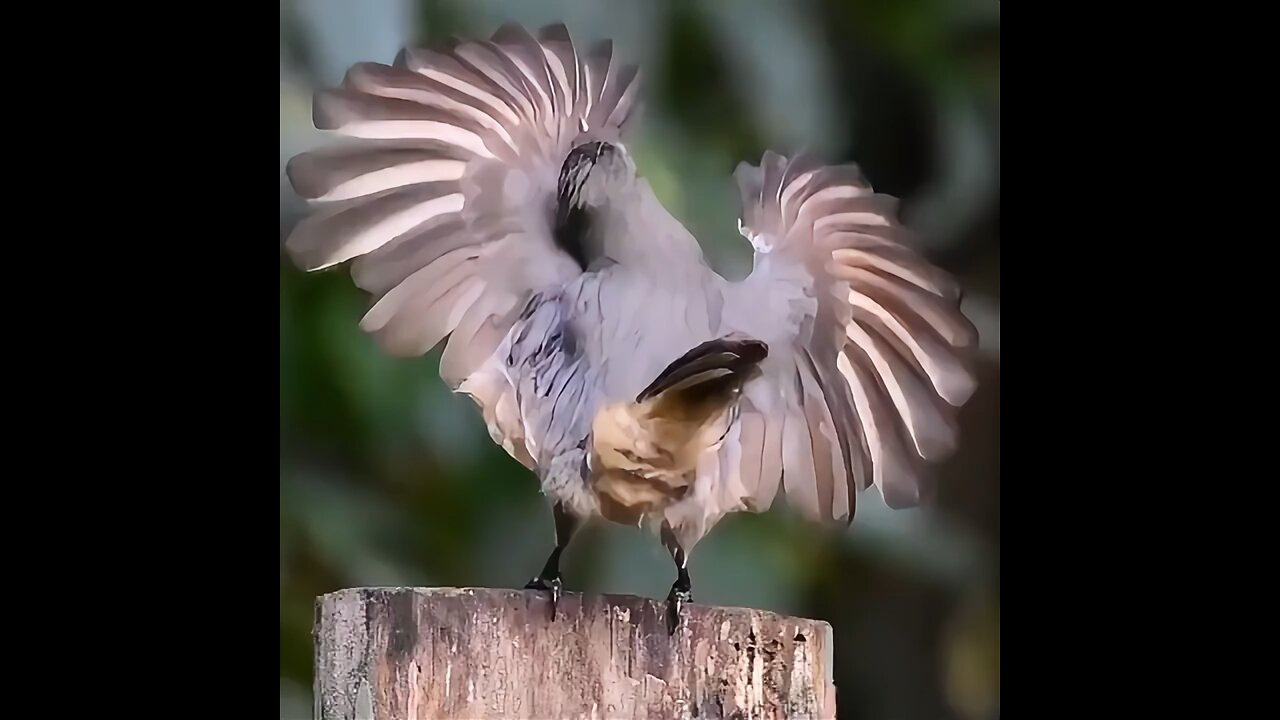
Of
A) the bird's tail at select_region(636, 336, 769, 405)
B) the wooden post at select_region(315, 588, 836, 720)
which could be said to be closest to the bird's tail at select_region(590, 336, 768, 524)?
the bird's tail at select_region(636, 336, 769, 405)

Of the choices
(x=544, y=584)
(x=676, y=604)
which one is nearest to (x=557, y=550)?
(x=544, y=584)

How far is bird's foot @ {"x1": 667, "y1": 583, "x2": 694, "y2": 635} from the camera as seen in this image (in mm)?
910

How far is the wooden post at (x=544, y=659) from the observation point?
2.83ft

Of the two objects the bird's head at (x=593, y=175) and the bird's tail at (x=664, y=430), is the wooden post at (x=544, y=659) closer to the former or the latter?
the bird's tail at (x=664, y=430)

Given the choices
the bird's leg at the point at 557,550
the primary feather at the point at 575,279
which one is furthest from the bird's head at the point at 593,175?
the bird's leg at the point at 557,550

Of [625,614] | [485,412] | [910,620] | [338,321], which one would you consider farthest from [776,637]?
[338,321]

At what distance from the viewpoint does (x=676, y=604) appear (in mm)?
947

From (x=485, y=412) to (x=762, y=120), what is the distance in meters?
0.38

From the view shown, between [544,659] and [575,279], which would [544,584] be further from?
[575,279]

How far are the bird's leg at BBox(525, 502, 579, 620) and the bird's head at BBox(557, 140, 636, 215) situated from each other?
0.28m

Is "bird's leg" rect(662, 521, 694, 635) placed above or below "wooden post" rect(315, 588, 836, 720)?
above

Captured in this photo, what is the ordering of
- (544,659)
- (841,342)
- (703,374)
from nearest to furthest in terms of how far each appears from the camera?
(544,659) → (703,374) → (841,342)

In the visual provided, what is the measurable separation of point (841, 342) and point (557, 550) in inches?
13.0

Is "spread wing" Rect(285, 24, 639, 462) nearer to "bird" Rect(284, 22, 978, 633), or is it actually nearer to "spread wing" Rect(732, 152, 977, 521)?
"bird" Rect(284, 22, 978, 633)
